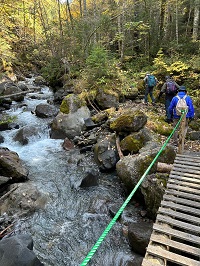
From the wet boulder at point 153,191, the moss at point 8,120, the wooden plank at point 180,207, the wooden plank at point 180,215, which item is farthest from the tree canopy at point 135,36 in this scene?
the wooden plank at point 180,215

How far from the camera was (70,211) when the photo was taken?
23.2 ft

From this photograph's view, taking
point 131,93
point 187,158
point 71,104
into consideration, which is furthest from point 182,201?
point 131,93

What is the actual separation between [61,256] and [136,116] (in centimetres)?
596

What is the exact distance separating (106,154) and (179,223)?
5.30 meters

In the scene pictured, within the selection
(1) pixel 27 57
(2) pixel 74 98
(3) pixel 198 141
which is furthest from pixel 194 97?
(1) pixel 27 57

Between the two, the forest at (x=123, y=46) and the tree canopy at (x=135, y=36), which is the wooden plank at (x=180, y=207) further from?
the tree canopy at (x=135, y=36)

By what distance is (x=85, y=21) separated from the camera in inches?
694

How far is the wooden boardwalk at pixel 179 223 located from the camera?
331 centimetres

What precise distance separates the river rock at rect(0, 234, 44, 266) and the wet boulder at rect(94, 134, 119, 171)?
468cm

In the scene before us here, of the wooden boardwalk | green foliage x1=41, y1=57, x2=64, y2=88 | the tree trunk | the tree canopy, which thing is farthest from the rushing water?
the tree trunk

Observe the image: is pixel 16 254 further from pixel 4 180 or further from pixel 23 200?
pixel 4 180

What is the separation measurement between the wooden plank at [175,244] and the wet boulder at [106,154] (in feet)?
17.2

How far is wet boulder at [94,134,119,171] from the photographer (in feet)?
29.4

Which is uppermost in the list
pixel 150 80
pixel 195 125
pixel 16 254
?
pixel 150 80
